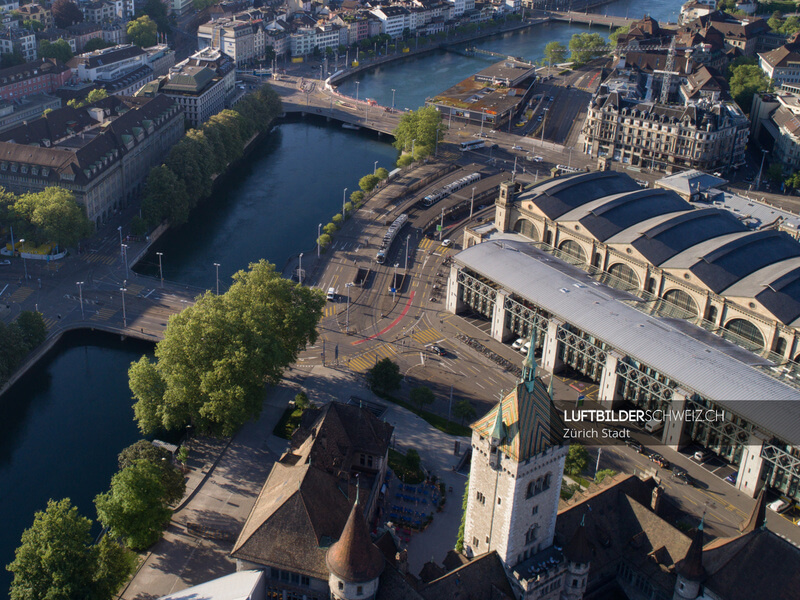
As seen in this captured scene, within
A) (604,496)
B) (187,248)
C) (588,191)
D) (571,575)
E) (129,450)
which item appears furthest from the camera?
(187,248)

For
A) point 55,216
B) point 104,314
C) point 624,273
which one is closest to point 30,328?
point 104,314

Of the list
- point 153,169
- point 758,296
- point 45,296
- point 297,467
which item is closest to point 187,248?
point 153,169

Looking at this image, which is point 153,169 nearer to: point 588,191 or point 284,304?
point 284,304

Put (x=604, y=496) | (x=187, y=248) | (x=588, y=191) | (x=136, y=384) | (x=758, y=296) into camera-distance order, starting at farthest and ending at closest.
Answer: (x=187, y=248), (x=588, y=191), (x=758, y=296), (x=136, y=384), (x=604, y=496)

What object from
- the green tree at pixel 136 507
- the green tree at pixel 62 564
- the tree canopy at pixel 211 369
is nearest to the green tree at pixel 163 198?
the tree canopy at pixel 211 369

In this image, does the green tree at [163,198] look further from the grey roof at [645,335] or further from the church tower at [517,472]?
the church tower at [517,472]

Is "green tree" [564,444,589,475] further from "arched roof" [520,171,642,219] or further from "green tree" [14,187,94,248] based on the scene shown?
"green tree" [14,187,94,248]
